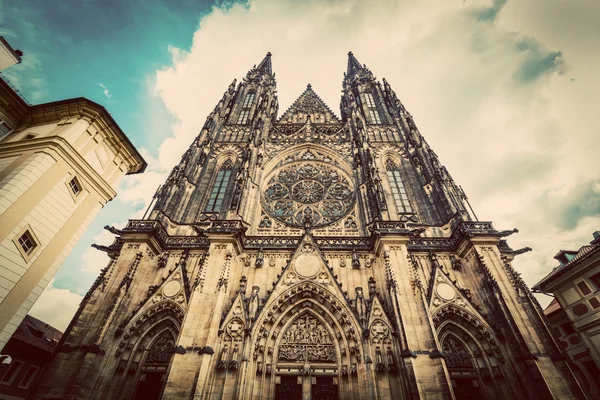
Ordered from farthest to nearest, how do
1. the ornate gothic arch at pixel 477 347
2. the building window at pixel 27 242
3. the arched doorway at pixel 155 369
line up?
the arched doorway at pixel 155 369 → the ornate gothic arch at pixel 477 347 → the building window at pixel 27 242

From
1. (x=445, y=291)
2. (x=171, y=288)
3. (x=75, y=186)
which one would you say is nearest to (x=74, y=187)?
(x=75, y=186)

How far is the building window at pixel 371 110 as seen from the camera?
22.1m

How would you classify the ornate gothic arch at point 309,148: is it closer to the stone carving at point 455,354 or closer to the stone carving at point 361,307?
the stone carving at point 361,307

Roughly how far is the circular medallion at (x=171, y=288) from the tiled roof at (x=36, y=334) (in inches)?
379

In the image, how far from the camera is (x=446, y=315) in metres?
11.4

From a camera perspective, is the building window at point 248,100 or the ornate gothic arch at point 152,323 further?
the building window at point 248,100

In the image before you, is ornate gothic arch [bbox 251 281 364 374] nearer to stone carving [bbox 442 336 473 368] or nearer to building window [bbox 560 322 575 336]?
stone carving [bbox 442 336 473 368]

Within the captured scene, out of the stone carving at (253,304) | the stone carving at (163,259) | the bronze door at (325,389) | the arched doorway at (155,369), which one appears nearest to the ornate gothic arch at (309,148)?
the stone carving at (163,259)

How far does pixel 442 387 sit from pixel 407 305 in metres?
2.65

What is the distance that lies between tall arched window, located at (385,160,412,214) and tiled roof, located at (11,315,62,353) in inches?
853

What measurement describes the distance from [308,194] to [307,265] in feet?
17.6

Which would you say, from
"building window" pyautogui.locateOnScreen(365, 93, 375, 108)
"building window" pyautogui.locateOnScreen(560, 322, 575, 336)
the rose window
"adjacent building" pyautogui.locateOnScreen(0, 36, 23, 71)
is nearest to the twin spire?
"building window" pyautogui.locateOnScreen(365, 93, 375, 108)

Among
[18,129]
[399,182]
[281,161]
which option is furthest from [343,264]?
[18,129]

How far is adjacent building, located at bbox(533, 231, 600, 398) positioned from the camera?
12922 mm
